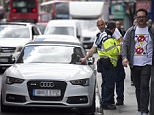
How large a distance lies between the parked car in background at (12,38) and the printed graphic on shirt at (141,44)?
997 cm

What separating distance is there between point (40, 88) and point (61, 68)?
2.72 ft

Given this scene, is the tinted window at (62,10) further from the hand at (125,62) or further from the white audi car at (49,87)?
the hand at (125,62)

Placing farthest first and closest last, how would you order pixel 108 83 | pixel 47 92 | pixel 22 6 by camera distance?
1. pixel 22 6
2. pixel 108 83
3. pixel 47 92

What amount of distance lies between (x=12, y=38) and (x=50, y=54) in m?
9.41

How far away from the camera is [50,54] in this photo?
41.1ft

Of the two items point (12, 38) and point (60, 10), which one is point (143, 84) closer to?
point (12, 38)

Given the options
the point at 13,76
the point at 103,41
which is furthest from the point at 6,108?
the point at 103,41

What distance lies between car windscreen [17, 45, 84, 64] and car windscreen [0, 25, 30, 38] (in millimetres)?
9220

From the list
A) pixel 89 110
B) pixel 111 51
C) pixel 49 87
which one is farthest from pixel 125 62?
pixel 111 51

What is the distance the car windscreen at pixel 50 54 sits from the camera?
1235 centimetres

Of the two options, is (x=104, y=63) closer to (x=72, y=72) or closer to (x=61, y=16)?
(x=72, y=72)

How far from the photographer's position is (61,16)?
165 ft

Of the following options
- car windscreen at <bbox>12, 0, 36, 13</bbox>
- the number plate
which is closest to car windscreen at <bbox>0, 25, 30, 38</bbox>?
the number plate

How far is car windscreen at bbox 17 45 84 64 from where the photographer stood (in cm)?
1235
